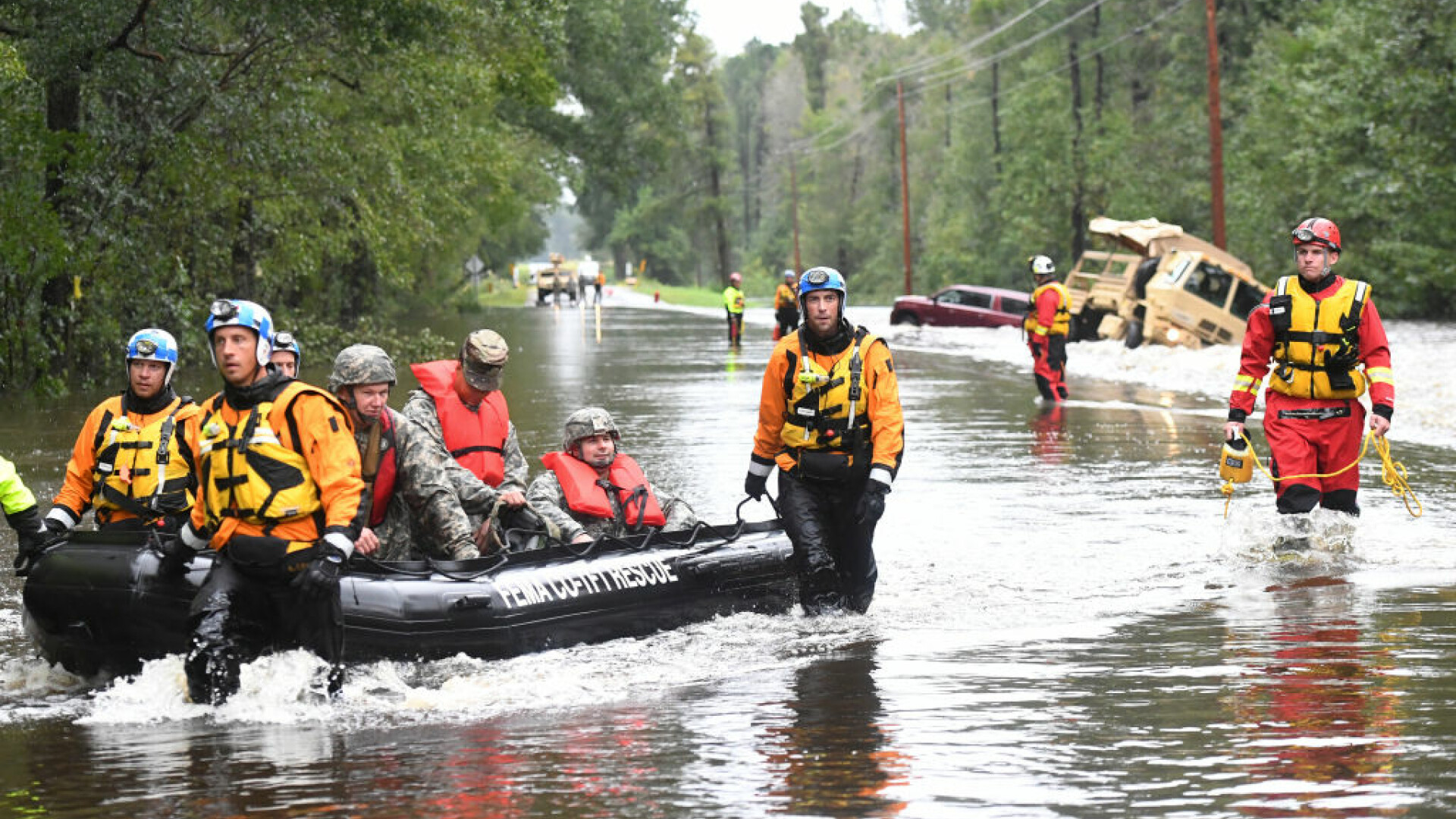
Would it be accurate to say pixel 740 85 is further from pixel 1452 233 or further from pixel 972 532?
pixel 972 532

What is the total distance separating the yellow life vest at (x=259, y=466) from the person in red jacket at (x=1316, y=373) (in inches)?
215

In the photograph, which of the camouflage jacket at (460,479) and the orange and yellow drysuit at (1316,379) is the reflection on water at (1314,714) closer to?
the orange and yellow drysuit at (1316,379)

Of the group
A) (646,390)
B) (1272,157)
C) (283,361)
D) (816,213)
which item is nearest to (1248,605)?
(283,361)

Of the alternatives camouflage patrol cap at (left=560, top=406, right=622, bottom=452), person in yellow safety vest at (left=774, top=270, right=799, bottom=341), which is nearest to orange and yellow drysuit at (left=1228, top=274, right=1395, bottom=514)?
camouflage patrol cap at (left=560, top=406, right=622, bottom=452)

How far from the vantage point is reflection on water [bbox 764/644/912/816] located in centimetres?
596

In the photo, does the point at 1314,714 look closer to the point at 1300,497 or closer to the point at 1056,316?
the point at 1300,497

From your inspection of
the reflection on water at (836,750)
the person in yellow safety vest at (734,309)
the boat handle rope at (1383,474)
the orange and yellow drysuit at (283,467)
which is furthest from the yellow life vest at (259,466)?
the person in yellow safety vest at (734,309)

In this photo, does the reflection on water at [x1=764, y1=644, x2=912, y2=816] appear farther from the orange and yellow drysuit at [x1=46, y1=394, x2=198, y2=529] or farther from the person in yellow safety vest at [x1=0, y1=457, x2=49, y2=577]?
the person in yellow safety vest at [x1=0, y1=457, x2=49, y2=577]

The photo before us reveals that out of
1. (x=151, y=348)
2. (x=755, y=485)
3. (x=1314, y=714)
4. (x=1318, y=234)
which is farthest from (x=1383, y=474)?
(x=151, y=348)

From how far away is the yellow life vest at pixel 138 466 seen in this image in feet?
29.8

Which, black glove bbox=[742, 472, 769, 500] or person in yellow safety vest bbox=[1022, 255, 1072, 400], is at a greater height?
person in yellow safety vest bbox=[1022, 255, 1072, 400]

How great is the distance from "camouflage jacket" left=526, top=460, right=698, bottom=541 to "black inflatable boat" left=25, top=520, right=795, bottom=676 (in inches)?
19.9

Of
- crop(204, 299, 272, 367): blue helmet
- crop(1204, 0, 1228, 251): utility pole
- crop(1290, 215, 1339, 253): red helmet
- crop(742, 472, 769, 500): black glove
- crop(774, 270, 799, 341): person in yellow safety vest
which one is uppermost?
crop(1204, 0, 1228, 251): utility pole

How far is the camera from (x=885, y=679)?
811 centimetres
